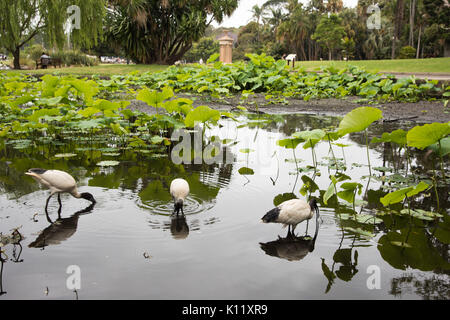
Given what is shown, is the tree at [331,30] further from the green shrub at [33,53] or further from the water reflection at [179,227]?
the water reflection at [179,227]

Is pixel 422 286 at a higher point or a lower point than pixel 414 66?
lower

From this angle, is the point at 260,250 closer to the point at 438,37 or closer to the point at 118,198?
the point at 118,198

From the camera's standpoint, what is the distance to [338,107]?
874cm

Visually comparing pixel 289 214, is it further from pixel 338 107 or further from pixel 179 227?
pixel 338 107

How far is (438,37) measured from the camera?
33062 mm

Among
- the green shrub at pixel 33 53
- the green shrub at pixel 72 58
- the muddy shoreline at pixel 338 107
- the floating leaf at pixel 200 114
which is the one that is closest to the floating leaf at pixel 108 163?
the floating leaf at pixel 200 114

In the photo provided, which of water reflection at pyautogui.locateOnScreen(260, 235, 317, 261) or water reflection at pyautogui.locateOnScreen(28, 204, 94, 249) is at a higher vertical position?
water reflection at pyautogui.locateOnScreen(28, 204, 94, 249)

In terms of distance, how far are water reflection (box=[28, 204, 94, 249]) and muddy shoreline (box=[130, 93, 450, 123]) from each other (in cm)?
519

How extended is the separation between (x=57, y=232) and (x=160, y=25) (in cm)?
2216

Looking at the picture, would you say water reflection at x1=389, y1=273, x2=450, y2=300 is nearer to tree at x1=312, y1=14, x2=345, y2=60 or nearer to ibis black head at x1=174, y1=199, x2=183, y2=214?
ibis black head at x1=174, y1=199, x2=183, y2=214

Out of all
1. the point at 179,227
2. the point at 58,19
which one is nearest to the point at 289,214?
the point at 179,227

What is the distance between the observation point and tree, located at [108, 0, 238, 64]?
22375 millimetres

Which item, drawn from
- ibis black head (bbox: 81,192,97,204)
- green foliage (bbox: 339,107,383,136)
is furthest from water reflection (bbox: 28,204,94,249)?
Result: green foliage (bbox: 339,107,383,136)

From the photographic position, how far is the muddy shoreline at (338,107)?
7.32m
